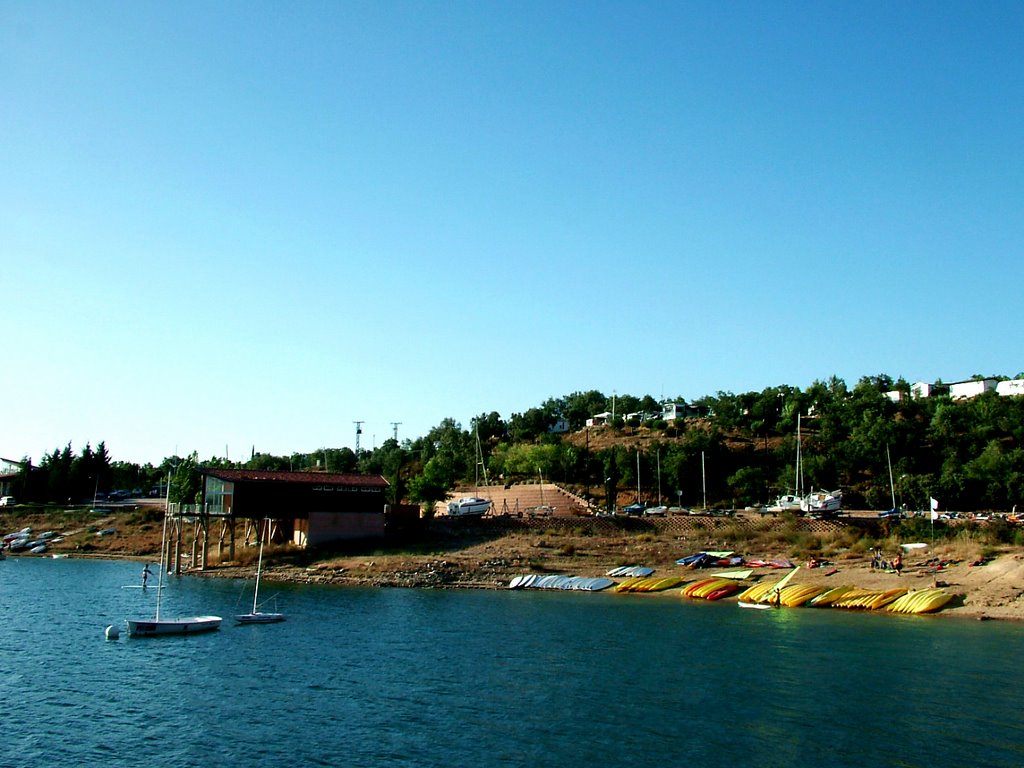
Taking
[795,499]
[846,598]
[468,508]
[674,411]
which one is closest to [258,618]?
[846,598]

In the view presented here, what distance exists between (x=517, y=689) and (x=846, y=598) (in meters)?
34.2

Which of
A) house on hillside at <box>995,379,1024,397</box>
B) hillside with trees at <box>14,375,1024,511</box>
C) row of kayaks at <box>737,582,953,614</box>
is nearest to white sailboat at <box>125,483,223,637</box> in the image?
row of kayaks at <box>737,582,953,614</box>

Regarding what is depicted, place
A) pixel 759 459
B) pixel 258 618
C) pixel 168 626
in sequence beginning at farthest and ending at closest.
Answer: pixel 759 459, pixel 258 618, pixel 168 626

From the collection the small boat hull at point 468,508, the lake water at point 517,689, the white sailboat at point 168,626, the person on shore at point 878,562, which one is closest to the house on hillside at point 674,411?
the small boat hull at point 468,508

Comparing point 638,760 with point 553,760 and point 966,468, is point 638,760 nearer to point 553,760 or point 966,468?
point 553,760

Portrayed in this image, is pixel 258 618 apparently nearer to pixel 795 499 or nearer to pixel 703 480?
pixel 795 499

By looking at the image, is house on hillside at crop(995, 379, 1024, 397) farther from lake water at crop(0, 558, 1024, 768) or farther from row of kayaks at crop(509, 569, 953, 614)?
lake water at crop(0, 558, 1024, 768)

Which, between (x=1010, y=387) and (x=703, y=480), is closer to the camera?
(x=703, y=480)

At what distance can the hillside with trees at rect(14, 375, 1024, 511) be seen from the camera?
105938 mm

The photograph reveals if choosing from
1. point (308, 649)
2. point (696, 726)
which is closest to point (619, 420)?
point (308, 649)

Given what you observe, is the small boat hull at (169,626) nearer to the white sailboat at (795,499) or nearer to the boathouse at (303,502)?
the boathouse at (303,502)

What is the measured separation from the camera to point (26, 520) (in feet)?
412

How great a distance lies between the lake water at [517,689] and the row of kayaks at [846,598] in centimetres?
245

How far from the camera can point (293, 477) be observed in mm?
92750
